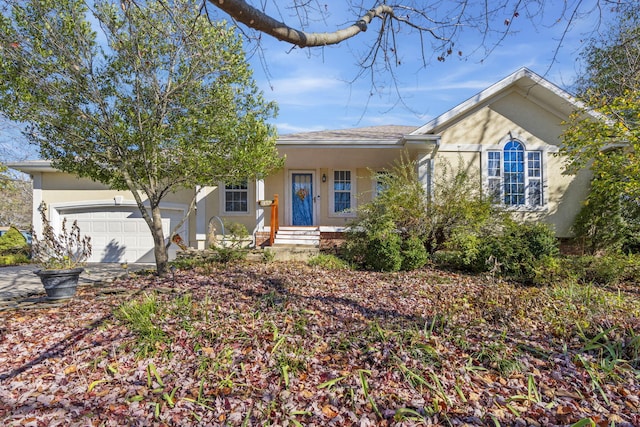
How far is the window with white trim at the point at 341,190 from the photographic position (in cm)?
1172

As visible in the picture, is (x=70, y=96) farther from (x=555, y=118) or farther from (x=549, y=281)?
(x=555, y=118)

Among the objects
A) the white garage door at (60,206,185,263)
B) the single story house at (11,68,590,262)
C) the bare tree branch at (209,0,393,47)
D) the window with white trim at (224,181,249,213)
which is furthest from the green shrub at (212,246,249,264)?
the bare tree branch at (209,0,393,47)

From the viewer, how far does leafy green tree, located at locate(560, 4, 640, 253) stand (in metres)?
7.11

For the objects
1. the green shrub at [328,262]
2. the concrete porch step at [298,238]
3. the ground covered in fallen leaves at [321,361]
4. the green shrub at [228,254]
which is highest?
the concrete porch step at [298,238]

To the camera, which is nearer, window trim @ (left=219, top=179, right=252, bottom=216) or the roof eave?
the roof eave

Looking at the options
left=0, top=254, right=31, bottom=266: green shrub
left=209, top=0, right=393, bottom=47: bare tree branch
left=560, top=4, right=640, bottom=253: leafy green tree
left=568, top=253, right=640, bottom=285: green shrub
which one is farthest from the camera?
left=0, top=254, right=31, bottom=266: green shrub

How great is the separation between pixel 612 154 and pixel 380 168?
6.02 meters

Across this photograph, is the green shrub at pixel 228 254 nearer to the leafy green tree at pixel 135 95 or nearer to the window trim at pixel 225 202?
the leafy green tree at pixel 135 95

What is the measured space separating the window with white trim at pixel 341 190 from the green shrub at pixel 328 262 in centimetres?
365

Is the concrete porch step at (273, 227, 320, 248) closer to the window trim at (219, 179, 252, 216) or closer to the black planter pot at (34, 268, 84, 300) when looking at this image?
the window trim at (219, 179, 252, 216)

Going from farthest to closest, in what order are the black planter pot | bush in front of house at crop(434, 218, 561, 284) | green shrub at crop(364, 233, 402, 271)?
1. green shrub at crop(364, 233, 402, 271)
2. bush in front of house at crop(434, 218, 561, 284)
3. the black planter pot

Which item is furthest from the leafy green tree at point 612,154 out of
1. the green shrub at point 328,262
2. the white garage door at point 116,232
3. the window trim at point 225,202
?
the white garage door at point 116,232

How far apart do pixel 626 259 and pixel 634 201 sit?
264 cm

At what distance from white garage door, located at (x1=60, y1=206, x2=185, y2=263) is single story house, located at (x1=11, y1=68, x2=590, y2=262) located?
3cm
